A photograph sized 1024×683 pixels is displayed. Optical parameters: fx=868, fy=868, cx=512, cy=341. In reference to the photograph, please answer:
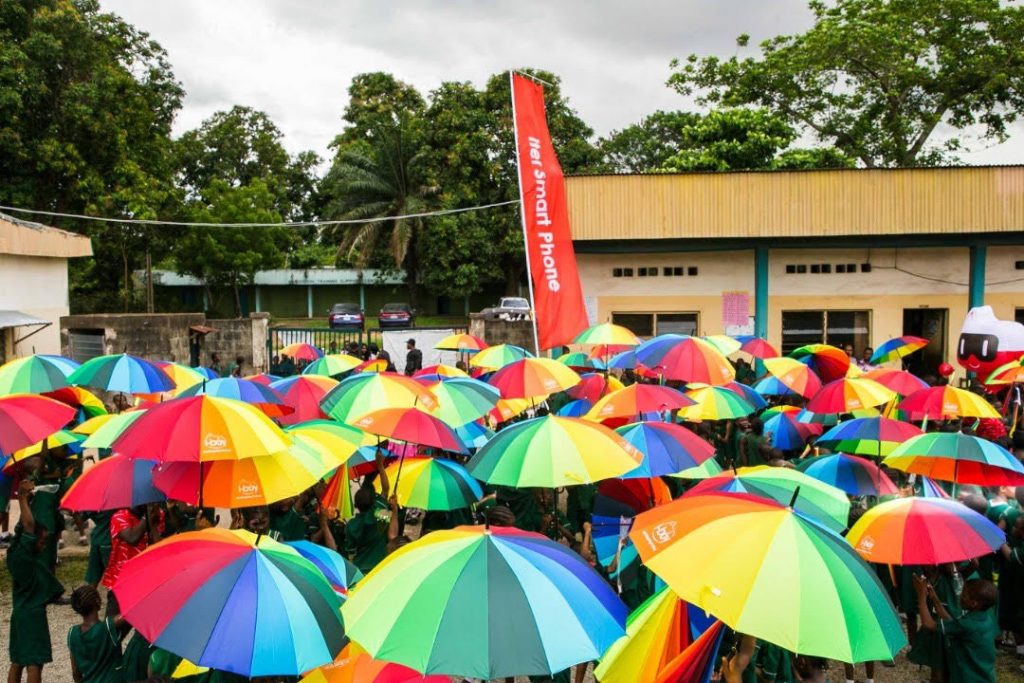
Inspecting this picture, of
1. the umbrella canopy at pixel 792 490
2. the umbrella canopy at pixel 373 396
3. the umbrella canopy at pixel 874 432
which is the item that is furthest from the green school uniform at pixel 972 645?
the umbrella canopy at pixel 373 396

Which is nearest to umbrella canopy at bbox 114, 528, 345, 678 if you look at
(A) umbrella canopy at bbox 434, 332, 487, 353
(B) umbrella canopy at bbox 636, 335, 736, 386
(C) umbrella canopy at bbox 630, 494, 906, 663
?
(C) umbrella canopy at bbox 630, 494, 906, 663

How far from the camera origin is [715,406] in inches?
319

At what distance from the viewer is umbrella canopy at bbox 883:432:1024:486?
6.02 metres

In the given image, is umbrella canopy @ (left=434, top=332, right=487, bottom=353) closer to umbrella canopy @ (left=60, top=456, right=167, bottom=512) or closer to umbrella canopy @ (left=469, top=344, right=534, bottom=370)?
umbrella canopy @ (left=469, top=344, right=534, bottom=370)

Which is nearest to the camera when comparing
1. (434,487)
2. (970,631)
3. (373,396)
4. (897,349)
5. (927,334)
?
(970,631)

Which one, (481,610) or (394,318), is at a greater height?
(394,318)

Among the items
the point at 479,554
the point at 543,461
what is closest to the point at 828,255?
the point at 543,461

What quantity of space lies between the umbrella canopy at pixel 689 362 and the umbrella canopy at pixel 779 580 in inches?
208

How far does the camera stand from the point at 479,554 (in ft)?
11.1

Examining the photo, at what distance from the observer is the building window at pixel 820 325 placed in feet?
63.2

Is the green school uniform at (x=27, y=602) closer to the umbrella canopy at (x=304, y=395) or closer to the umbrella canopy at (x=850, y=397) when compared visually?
the umbrella canopy at (x=304, y=395)

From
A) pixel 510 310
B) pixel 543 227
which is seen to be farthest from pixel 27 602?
pixel 510 310

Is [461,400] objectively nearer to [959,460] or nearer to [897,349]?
[959,460]

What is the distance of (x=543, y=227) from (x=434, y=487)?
783 cm
